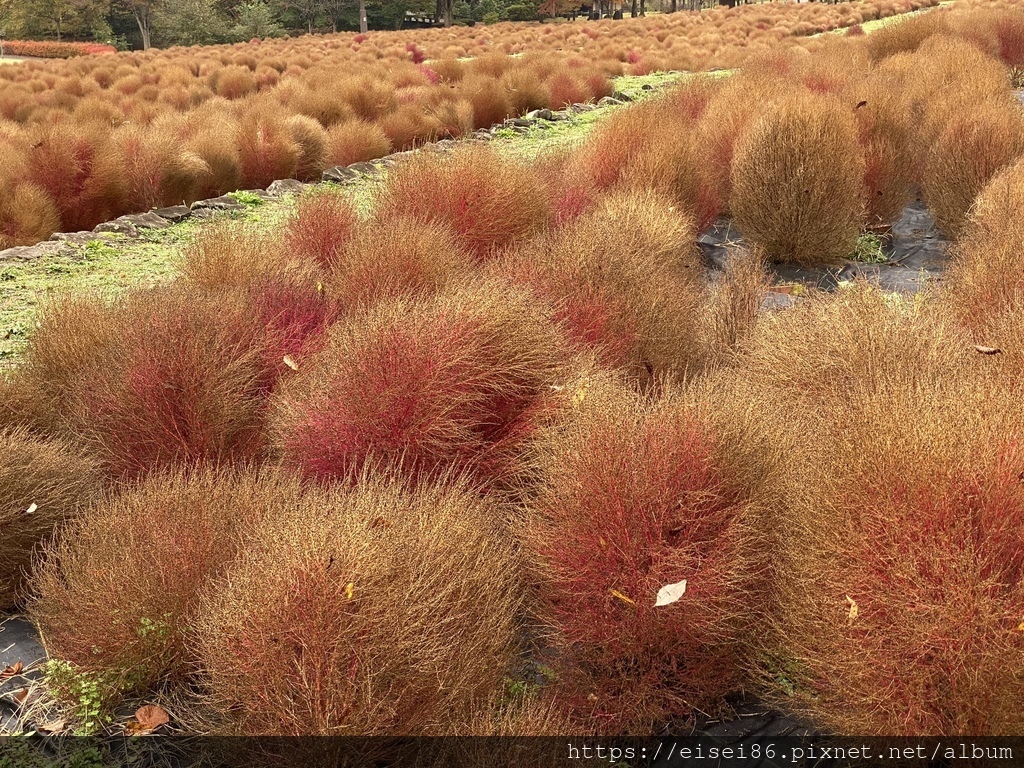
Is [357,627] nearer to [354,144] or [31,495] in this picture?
[31,495]

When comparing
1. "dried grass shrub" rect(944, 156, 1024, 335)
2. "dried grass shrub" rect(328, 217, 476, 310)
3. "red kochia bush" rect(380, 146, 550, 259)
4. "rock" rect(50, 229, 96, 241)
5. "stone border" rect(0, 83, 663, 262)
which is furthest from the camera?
"rock" rect(50, 229, 96, 241)

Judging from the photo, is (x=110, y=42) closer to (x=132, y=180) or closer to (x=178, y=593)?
(x=132, y=180)

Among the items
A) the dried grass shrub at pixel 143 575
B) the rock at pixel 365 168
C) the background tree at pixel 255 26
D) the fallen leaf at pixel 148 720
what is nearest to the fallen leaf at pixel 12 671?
the dried grass shrub at pixel 143 575

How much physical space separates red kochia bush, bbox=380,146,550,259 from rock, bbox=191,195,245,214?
2.93 meters

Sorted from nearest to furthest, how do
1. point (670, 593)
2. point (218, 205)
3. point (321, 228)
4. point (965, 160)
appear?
1. point (670, 593)
2. point (321, 228)
3. point (965, 160)
4. point (218, 205)

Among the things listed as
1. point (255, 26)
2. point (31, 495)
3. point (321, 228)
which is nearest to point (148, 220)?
point (321, 228)

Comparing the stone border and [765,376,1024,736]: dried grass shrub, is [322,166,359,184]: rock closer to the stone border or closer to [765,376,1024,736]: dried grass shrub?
the stone border

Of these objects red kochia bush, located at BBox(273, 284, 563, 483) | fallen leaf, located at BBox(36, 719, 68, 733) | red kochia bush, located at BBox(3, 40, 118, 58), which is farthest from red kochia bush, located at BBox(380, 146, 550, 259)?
red kochia bush, located at BBox(3, 40, 118, 58)

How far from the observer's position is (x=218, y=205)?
8703mm

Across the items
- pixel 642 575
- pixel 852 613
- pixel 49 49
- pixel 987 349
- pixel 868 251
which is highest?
pixel 49 49

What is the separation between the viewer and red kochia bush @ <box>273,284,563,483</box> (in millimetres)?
3316

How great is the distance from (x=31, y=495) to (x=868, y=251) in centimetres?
632

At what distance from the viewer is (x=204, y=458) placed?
12.3 feet

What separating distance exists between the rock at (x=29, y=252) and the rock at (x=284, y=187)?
2.80 metres
